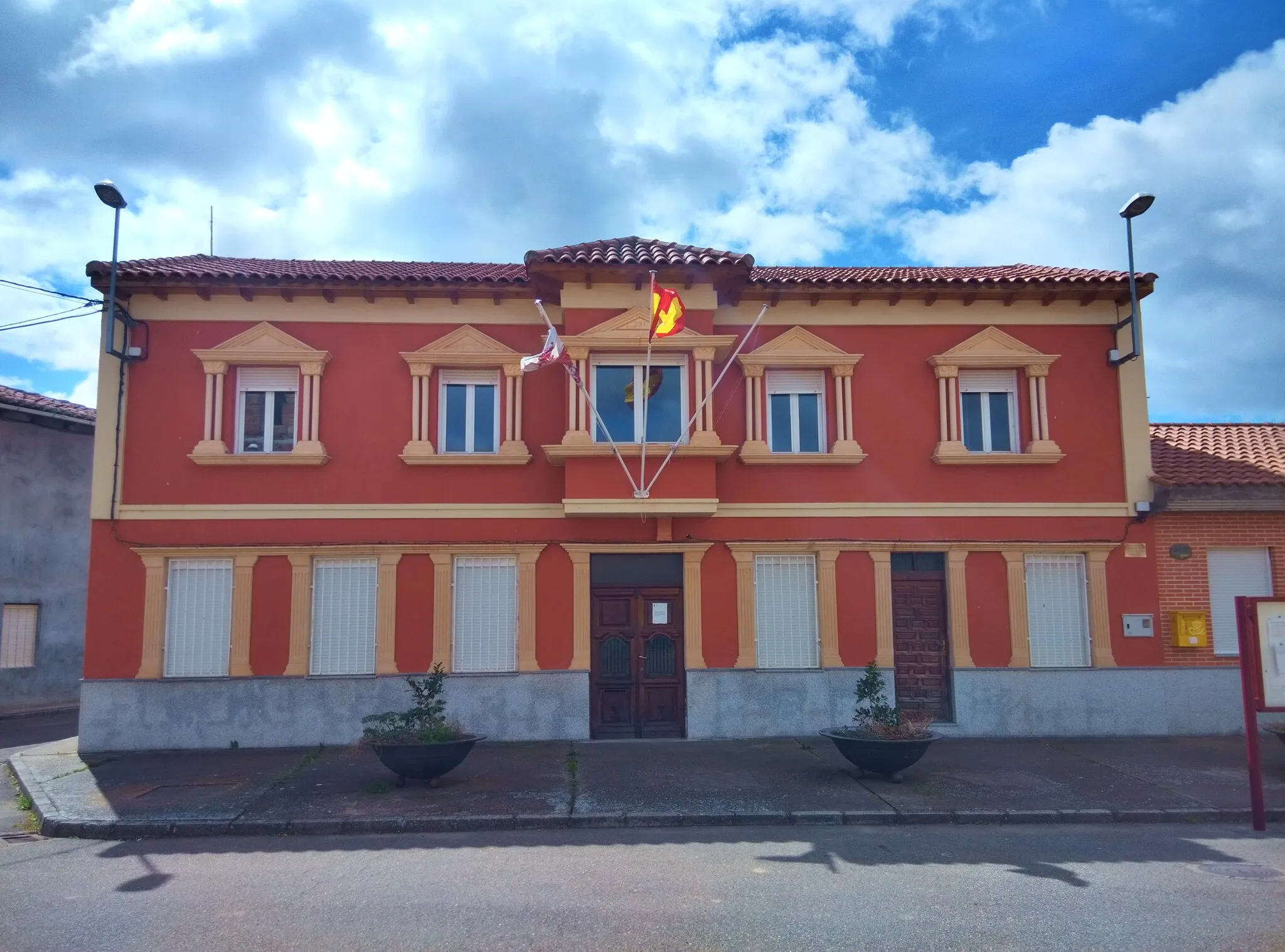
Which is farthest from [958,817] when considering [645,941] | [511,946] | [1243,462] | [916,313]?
[1243,462]

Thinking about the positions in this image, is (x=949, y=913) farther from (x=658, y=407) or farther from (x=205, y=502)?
(x=205, y=502)

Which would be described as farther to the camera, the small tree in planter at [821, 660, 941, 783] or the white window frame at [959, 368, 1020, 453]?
the white window frame at [959, 368, 1020, 453]

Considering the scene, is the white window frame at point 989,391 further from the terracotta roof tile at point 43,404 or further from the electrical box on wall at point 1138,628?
the terracotta roof tile at point 43,404

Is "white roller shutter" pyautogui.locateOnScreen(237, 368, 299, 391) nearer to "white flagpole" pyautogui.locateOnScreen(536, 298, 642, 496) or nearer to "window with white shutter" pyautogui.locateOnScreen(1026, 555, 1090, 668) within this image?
"white flagpole" pyautogui.locateOnScreen(536, 298, 642, 496)

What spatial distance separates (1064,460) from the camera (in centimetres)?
1343

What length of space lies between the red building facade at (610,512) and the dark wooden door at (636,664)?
0.12 ft

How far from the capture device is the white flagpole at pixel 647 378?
1155 centimetres

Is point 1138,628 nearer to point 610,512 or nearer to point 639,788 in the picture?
point 610,512

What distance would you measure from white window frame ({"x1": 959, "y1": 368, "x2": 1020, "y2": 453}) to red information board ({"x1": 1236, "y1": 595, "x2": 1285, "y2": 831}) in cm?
521

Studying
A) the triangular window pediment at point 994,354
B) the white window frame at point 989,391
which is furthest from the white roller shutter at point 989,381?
the triangular window pediment at point 994,354

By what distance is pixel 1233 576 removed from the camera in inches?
529

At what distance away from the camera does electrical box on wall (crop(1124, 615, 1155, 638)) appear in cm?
1315

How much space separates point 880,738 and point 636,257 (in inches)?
276

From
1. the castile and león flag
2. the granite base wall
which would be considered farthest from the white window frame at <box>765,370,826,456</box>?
the granite base wall
